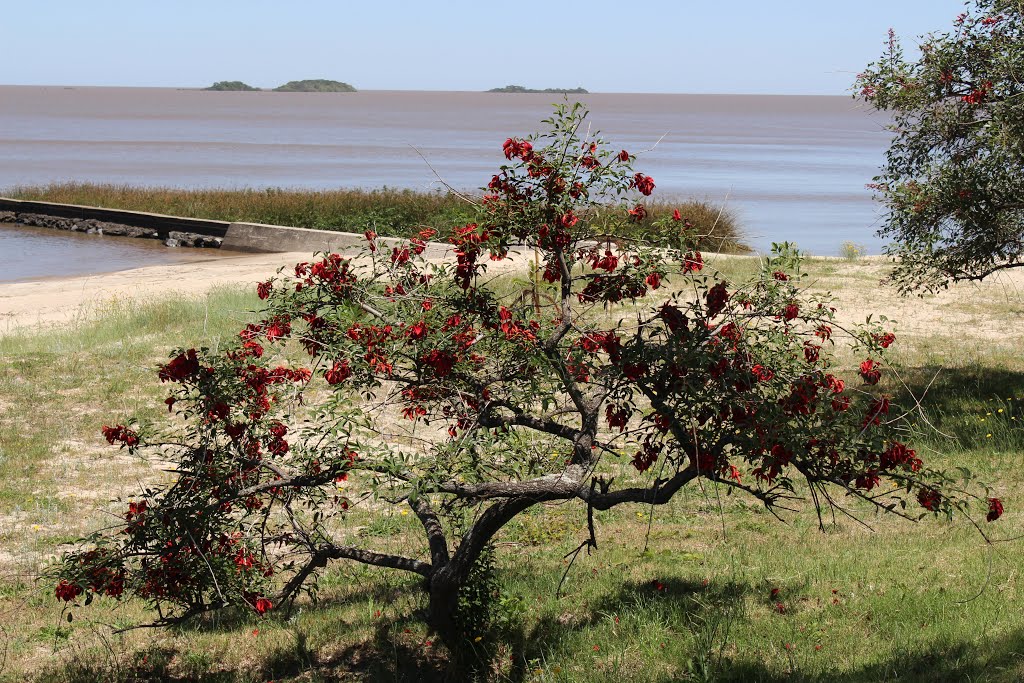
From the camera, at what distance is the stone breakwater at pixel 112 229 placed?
31.2 meters

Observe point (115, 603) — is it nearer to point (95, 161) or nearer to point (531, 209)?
point (531, 209)

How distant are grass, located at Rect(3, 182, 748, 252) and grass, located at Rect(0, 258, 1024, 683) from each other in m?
16.1

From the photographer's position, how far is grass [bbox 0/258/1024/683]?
5770 millimetres

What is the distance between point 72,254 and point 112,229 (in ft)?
12.1

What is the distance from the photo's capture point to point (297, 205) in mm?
31703

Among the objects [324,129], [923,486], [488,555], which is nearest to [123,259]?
[488,555]

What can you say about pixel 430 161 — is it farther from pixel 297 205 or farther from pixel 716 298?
pixel 716 298

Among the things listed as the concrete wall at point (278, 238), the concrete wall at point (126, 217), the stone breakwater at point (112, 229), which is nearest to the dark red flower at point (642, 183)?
the concrete wall at point (278, 238)

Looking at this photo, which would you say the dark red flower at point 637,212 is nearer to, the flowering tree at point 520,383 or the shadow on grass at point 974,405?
the flowering tree at point 520,383

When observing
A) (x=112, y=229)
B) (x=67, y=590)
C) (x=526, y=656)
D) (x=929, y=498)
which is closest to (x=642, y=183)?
(x=929, y=498)

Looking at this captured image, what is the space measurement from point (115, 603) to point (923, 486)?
5.71 metres

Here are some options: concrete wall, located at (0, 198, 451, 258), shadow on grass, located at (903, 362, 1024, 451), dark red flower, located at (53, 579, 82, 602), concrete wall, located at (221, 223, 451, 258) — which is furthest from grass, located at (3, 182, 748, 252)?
dark red flower, located at (53, 579, 82, 602)

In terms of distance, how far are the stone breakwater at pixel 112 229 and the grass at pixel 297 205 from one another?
3.55ft

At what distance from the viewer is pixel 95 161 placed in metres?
60.6
